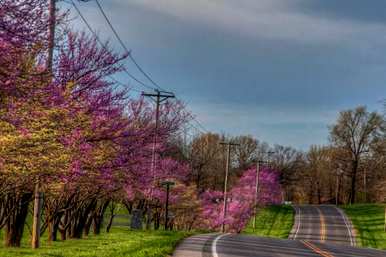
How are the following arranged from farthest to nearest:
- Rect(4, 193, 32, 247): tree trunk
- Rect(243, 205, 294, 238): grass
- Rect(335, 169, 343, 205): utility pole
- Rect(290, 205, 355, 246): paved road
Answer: Rect(335, 169, 343, 205): utility pole < Rect(243, 205, 294, 238): grass < Rect(290, 205, 355, 246): paved road < Rect(4, 193, 32, 247): tree trunk

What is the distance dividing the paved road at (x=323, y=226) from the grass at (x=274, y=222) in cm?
Result: 103

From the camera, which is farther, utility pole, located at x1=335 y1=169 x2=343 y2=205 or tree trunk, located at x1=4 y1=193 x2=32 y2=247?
utility pole, located at x1=335 y1=169 x2=343 y2=205

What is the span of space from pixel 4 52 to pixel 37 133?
413 cm

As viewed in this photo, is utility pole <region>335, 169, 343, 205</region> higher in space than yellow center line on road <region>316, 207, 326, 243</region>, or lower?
higher

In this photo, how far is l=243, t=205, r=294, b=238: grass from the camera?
211ft

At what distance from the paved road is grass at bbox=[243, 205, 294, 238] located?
103 centimetres

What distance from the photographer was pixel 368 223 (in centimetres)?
7088

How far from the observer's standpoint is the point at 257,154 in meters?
105

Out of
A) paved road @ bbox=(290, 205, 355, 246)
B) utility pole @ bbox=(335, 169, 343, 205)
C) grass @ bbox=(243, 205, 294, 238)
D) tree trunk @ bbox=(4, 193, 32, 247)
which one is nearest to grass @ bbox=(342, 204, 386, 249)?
paved road @ bbox=(290, 205, 355, 246)

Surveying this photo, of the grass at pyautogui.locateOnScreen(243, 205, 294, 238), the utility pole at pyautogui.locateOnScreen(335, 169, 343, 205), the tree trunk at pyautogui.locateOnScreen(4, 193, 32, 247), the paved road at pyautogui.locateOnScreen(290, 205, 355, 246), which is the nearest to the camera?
the tree trunk at pyautogui.locateOnScreen(4, 193, 32, 247)

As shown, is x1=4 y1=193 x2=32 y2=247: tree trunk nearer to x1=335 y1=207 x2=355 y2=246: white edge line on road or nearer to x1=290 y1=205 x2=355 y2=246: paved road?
x1=290 y1=205 x2=355 y2=246: paved road

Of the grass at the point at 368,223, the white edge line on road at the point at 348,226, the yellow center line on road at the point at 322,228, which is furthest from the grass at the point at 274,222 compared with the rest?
the grass at the point at 368,223

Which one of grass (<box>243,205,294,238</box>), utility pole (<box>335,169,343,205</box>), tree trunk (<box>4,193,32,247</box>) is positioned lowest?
grass (<box>243,205,294,238</box>)

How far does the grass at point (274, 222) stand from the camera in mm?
64206
